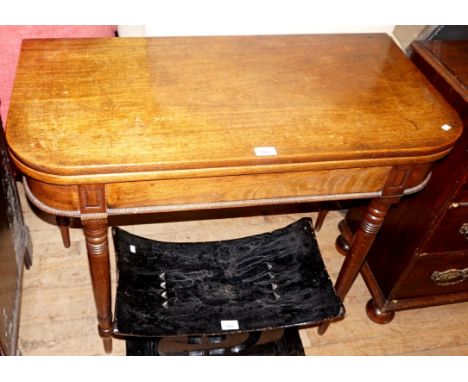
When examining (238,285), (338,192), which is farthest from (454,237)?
(238,285)

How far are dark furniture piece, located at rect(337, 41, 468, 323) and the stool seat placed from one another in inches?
10.2

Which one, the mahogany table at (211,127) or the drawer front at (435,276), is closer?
the mahogany table at (211,127)

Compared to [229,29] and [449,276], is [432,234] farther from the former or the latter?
[229,29]

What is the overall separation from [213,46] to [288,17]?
30 centimetres

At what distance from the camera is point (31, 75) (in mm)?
1177

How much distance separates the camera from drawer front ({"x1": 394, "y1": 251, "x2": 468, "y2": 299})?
60.7 inches

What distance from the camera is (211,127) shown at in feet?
3.61

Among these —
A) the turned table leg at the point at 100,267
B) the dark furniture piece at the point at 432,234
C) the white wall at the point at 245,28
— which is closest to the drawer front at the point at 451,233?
the dark furniture piece at the point at 432,234

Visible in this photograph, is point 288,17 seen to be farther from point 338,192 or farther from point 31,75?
point 31,75

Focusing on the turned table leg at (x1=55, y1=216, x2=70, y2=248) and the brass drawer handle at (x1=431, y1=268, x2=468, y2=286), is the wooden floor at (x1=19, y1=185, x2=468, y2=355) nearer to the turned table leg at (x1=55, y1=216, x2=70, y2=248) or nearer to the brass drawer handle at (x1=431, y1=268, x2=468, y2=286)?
the turned table leg at (x1=55, y1=216, x2=70, y2=248)

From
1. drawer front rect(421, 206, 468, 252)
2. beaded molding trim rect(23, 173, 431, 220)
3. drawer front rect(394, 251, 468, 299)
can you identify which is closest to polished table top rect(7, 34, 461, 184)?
beaded molding trim rect(23, 173, 431, 220)

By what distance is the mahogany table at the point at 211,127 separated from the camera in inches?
40.3

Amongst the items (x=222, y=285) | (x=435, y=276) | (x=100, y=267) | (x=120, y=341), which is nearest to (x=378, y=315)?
(x=435, y=276)

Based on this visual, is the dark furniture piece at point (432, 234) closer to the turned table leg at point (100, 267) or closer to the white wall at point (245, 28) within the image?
the white wall at point (245, 28)
